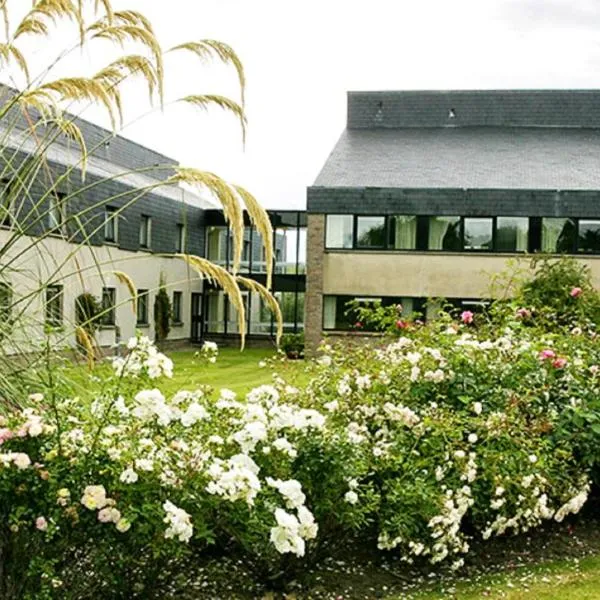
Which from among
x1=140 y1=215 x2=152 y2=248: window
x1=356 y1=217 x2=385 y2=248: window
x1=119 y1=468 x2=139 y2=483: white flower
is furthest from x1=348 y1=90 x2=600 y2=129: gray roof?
x1=119 y1=468 x2=139 y2=483: white flower

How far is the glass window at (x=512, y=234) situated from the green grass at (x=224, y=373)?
8224 mm

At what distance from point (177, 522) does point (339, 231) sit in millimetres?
22932

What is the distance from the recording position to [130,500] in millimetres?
4109

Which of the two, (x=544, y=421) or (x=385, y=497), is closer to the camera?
(x=385, y=497)

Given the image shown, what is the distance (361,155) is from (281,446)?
25573mm

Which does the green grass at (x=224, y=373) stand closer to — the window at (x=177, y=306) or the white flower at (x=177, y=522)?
the white flower at (x=177, y=522)

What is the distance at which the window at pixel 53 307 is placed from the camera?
5.34 metres

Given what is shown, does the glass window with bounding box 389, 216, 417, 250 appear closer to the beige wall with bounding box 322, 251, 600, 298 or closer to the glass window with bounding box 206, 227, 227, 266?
the beige wall with bounding box 322, 251, 600, 298

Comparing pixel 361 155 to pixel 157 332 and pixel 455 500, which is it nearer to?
pixel 157 332

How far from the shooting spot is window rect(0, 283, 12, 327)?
4.89m

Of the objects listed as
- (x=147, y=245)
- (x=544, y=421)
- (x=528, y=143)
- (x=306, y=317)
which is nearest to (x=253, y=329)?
(x=147, y=245)

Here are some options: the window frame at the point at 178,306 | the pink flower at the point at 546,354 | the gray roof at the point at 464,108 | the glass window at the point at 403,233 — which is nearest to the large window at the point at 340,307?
the glass window at the point at 403,233

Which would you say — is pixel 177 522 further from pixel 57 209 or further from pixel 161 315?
pixel 161 315

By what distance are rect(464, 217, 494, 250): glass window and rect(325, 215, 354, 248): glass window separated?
350 cm
